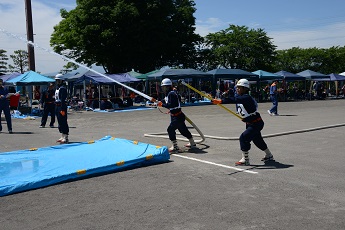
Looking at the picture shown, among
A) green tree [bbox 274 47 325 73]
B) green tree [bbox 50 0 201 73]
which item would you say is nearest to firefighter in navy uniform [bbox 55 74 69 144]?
green tree [bbox 50 0 201 73]

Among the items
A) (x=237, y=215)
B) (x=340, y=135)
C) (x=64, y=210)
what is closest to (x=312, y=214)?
(x=237, y=215)

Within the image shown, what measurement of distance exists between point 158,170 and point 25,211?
2806 mm

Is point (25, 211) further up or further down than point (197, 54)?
further down

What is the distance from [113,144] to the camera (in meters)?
9.16

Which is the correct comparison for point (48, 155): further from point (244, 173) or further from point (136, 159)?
point (244, 173)

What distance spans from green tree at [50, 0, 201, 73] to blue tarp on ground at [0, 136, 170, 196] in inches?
1246

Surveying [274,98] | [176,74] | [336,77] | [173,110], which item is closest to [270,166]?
[173,110]

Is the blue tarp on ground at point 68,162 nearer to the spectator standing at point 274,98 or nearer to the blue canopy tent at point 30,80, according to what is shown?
the spectator standing at point 274,98

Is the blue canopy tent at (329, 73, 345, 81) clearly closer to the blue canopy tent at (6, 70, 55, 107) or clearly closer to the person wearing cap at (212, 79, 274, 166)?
the blue canopy tent at (6, 70, 55, 107)

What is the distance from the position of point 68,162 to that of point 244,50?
150 ft

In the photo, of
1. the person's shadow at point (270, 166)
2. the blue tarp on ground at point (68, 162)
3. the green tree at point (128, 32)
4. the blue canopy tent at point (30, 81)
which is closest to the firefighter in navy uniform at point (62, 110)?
the blue tarp on ground at point (68, 162)

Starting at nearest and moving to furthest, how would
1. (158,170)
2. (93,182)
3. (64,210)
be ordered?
(64,210) < (93,182) < (158,170)

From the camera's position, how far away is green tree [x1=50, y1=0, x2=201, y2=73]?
39688mm

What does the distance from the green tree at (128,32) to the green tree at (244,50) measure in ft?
22.5
